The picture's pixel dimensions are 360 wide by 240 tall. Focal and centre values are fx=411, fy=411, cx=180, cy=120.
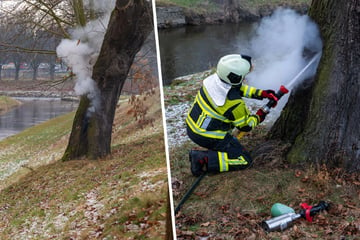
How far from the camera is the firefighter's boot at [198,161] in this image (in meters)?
3.14

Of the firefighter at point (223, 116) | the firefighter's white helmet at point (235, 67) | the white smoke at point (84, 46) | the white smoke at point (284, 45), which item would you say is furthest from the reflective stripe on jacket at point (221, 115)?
the white smoke at point (84, 46)

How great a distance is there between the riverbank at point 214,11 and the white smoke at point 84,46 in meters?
0.42

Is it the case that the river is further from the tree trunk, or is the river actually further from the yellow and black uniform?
the tree trunk

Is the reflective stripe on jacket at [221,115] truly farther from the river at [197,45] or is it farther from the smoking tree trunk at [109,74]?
the smoking tree trunk at [109,74]

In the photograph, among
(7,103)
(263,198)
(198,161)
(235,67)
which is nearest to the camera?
(7,103)

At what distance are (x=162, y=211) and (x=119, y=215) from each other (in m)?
0.25

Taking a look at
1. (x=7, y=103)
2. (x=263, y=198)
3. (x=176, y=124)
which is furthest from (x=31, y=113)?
(x=263, y=198)

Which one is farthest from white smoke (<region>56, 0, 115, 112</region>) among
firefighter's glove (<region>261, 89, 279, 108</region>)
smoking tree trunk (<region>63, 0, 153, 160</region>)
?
firefighter's glove (<region>261, 89, 279, 108</region>)

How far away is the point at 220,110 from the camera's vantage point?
2934mm

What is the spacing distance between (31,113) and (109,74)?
529 millimetres

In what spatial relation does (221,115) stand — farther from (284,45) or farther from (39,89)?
(39,89)

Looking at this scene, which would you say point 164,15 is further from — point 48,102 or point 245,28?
point 245,28

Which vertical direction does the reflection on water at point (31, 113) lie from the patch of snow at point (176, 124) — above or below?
above

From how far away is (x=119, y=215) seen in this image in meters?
2.42
